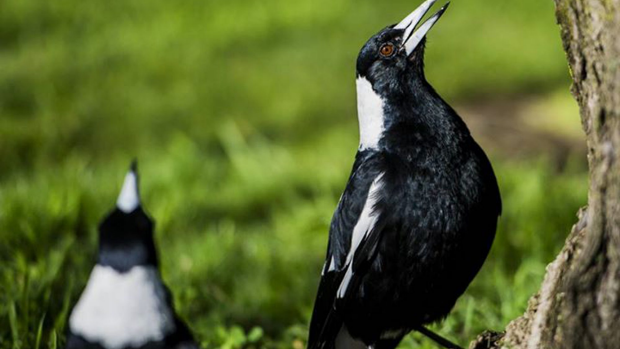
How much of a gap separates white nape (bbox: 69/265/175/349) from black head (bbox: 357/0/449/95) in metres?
1.03

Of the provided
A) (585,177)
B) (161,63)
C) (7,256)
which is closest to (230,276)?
(7,256)

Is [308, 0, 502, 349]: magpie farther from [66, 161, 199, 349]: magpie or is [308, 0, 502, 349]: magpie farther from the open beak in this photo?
[66, 161, 199, 349]: magpie

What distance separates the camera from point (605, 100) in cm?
194

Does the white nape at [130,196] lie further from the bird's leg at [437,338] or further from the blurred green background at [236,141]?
the bird's leg at [437,338]

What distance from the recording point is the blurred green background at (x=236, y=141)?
3439 millimetres

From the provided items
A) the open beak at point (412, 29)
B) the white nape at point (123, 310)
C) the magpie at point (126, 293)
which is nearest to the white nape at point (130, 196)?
the magpie at point (126, 293)

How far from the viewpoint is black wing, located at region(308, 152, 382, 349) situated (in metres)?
2.51

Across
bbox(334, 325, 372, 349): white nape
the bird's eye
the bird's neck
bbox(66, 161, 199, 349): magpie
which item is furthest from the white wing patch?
bbox(66, 161, 199, 349): magpie

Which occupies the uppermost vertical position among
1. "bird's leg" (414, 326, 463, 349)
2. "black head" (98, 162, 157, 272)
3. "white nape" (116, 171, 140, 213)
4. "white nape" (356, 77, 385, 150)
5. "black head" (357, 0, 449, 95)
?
"black head" (357, 0, 449, 95)

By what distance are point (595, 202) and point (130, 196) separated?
0.89 m

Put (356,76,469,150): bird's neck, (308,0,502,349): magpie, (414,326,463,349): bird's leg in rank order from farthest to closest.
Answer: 1. (414,326,463,349): bird's leg
2. (356,76,469,150): bird's neck
3. (308,0,502,349): magpie

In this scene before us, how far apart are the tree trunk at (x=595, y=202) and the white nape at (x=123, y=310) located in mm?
802

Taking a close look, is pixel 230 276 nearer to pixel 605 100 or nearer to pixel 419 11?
pixel 419 11

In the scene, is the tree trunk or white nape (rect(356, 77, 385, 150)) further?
white nape (rect(356, 77, 385, 150))
